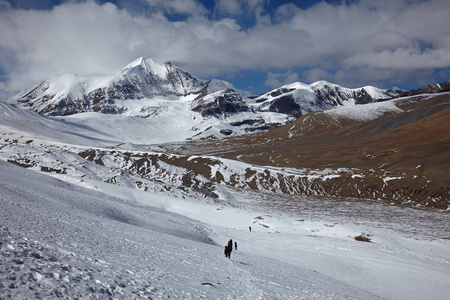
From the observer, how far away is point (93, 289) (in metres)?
9.93

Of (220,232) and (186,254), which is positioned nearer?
(186,254)

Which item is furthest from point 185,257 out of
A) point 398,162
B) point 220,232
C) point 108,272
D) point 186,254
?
point 398,162

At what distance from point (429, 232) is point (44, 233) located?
76.3m

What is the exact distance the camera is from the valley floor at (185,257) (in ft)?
35.3

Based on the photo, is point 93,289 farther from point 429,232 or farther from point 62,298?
point 429,232

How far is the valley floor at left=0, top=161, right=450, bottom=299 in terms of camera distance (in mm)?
10766

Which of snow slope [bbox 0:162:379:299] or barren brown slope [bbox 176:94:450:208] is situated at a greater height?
barren brown slope [bbox 176:94:450:208]

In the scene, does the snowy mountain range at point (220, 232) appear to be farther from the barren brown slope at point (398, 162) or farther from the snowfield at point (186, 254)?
the barren brown slope at point (398, 162)

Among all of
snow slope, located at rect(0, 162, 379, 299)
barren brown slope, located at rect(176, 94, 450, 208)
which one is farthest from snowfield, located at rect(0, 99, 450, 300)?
barren brown slope, located at rect(176, 94, 450, 208)

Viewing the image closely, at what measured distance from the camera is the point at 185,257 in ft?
68.3

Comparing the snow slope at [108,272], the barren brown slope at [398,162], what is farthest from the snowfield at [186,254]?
the barren brown slope at [398,162]

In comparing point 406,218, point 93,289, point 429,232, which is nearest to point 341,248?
point 429,232

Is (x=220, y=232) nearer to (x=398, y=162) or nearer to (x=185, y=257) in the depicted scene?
(x=185, y=257)

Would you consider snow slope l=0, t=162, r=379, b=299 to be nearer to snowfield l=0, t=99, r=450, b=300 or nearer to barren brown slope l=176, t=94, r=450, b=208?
snowfield l=0, t=99, r=450, b=300
